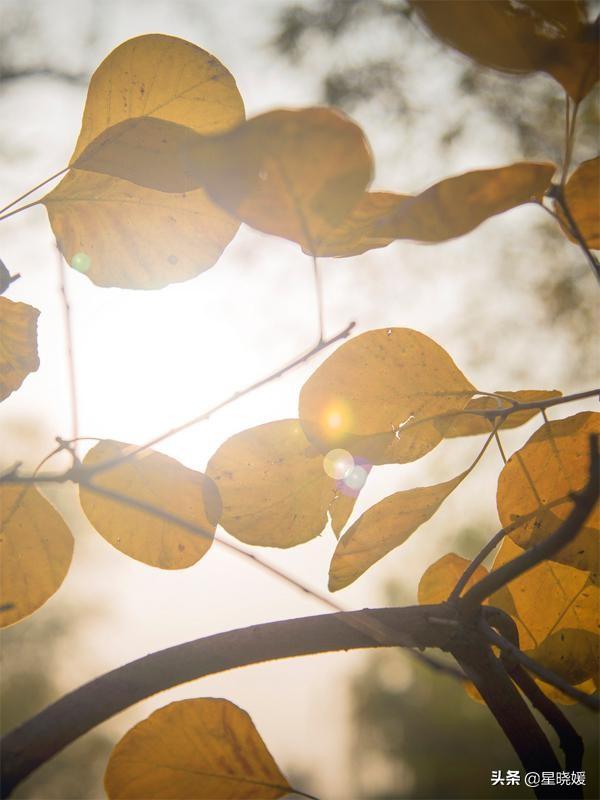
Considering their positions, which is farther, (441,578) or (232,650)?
(441,578)

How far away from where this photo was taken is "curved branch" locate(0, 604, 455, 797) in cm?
30

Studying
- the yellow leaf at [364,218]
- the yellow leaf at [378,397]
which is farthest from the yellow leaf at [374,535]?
the yellow leaf at [364,218]

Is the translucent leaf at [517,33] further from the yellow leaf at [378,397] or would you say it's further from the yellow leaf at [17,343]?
the yellow leaf at [17,343]

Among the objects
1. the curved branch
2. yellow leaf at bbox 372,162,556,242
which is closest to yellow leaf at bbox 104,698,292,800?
the curved branch

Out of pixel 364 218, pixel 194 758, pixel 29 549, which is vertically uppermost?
pixel 364 218

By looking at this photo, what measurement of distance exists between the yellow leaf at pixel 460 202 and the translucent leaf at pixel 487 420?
0.14m

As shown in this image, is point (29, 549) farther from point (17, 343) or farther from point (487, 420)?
point (487, 420)

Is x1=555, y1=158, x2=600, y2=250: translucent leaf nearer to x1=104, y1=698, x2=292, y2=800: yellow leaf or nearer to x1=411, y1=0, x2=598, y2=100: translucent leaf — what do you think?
x1=411, y1=0, x2=598, y2=100: translucent leaf

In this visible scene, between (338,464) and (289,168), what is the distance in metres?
0.16

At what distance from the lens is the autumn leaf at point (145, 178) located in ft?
1.14

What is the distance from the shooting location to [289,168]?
274 mm

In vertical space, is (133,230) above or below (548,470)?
above

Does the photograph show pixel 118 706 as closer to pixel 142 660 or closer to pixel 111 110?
pixel 142 660

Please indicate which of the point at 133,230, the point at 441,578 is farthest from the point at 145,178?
the point at 441,578
